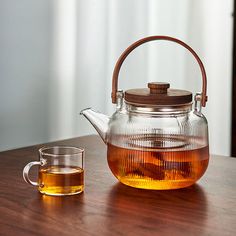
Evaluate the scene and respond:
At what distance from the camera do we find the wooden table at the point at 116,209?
0.96m

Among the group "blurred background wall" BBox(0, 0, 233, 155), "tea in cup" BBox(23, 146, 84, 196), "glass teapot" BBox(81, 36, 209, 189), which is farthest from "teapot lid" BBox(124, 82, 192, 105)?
"blurred background wall" BBox(0, 0, 233, 155)

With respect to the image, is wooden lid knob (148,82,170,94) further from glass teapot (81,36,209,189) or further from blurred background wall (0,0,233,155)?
blurred background wall (0,0,233,155)

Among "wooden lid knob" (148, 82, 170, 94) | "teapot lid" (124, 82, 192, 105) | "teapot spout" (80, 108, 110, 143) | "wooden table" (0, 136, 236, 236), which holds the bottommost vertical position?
"wooden table" (0, 136, 236, 236)

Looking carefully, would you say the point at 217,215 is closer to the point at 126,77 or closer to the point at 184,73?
the point at 126,77

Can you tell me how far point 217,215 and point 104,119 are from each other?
14.2 inches

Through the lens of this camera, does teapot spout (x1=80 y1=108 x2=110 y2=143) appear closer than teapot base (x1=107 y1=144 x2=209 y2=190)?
No

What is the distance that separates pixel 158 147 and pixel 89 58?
1.19 m

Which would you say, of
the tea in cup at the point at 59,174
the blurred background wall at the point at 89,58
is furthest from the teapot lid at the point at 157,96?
the blurred background wall at the point at 89,58

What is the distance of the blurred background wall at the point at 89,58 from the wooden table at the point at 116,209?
0.76 metres

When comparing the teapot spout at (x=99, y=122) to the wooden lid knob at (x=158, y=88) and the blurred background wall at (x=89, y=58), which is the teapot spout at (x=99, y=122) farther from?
the blurred background wall at (x=89, y=58)

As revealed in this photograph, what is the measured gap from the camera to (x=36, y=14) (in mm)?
2080

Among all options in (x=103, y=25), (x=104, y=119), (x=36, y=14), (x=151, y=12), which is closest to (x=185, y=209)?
(x=104, y=119)

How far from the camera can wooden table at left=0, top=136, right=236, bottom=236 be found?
0.96m

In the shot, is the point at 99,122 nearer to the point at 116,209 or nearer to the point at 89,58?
the point at 116,209
